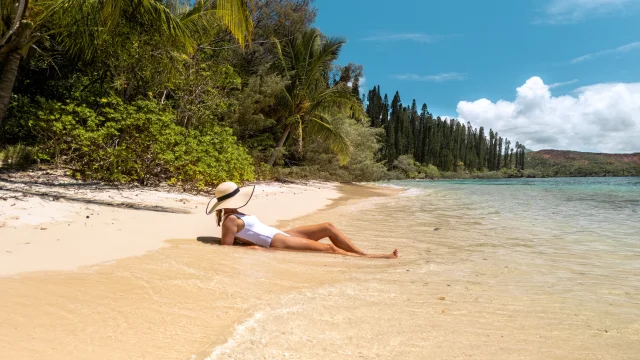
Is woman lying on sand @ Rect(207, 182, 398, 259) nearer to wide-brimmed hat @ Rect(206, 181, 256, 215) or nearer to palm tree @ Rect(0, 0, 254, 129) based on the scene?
wide-brimmed hat @ Rect(206, 181, 256, 215)

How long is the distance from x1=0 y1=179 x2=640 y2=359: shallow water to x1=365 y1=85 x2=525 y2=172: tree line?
189 ft

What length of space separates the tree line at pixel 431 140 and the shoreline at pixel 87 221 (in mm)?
54451

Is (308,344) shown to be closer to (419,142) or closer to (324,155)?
(324,155)

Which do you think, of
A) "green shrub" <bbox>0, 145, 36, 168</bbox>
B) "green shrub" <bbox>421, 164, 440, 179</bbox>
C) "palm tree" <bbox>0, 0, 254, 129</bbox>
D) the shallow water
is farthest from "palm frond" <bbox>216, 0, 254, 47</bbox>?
"green shrub" <bbox>421, 164, 440, 179</bbox>

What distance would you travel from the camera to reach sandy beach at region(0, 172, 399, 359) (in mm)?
1766

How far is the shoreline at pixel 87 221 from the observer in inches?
125

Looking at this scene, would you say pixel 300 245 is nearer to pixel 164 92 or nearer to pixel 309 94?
pixel 164 92

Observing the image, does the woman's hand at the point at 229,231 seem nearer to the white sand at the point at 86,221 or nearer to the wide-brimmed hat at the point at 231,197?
the wide-brimmed hat at the point at 231,197

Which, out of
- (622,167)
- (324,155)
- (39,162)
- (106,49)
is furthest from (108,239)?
(622,167)

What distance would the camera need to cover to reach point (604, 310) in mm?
2666

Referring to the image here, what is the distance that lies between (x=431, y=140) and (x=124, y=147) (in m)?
74.7

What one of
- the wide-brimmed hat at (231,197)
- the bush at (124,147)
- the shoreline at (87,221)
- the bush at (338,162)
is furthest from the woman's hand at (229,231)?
the bush at (338,162)

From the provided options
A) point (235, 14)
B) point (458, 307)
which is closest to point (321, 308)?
point (458, 307)

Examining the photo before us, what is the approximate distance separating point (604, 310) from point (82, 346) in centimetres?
306
